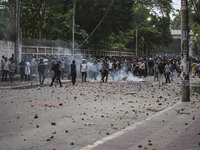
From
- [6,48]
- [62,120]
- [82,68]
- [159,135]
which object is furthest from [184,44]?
[6,48]

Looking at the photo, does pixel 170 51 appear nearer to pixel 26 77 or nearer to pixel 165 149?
pixel 26 77

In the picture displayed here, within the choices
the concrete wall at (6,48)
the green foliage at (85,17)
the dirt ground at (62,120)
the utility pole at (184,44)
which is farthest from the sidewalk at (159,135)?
the green foliage at (85,17)

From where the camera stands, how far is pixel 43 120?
984 cm

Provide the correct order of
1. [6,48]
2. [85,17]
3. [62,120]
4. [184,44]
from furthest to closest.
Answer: [85,17]
[6,48]
[184,44]
[62,120]

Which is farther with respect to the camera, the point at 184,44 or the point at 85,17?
the point at 85,17

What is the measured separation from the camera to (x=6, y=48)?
101 feet

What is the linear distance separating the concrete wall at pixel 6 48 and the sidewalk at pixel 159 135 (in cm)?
2146

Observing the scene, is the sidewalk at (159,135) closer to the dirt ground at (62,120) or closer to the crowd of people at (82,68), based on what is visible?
the dirt ground at (62,120)

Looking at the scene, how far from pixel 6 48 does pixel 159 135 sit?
24976 millimetres

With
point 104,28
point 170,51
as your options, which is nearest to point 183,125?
point 104,28

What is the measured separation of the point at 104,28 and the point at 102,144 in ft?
138

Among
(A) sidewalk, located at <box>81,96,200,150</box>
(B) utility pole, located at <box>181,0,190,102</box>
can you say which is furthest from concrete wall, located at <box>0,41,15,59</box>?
(A) sidewalk, located at <box>81,96,200,150</box>

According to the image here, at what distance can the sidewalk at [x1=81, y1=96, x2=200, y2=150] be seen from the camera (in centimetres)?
673

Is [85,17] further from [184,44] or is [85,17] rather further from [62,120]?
[62,120]
